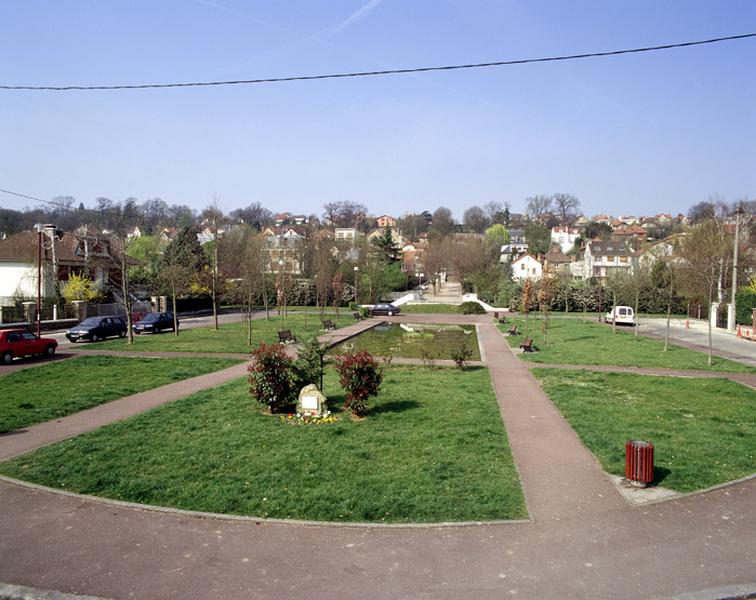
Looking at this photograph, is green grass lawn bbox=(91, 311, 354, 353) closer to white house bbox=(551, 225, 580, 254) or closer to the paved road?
the paved road

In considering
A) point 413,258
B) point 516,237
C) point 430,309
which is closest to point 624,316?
point 430,309

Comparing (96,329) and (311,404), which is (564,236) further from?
(311,404)

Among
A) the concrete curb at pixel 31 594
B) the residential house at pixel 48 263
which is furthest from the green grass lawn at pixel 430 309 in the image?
the concrete curb at pixel 31 594

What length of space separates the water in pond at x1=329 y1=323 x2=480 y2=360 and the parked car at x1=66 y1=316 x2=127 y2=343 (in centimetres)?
1251

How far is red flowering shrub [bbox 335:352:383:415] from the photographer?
45.9 feet

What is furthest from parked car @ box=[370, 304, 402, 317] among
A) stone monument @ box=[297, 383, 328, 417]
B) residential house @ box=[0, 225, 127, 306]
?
stone monument @ box=[297, 383, 328, 417]

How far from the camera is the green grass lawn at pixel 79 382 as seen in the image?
1492 cm

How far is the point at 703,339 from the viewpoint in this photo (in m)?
34.4

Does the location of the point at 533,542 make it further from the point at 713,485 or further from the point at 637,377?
the point at 637,377

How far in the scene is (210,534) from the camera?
25.9 ft

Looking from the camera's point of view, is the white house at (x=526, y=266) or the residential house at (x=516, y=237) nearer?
the white house at (x=526, y=266)

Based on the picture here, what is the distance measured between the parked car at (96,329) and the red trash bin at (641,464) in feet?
93.8

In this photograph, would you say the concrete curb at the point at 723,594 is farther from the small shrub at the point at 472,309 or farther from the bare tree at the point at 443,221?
the bare tree at the point at 443,221

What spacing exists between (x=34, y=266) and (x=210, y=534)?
42.9 m
